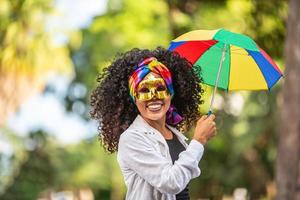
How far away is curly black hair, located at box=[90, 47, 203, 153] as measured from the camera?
15.0ft

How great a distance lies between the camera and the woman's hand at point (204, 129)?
4.38 metres

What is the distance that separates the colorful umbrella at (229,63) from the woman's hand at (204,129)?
635 mm

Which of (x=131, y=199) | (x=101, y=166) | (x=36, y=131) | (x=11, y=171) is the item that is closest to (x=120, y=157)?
(x=131, y=199)

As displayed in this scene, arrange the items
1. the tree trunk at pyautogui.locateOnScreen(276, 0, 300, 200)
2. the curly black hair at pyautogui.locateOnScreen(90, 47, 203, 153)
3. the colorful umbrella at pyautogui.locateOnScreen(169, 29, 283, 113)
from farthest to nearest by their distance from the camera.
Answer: the tree trunk at pyautogui.locateOnScreen(276, 0, 300, 200), the colorful umbrella at pyautogui.locateOnScreen(169, 29, 283, 113), the curly black hair at pyautogui.locateOnScreen(90, 47, 203, 153)

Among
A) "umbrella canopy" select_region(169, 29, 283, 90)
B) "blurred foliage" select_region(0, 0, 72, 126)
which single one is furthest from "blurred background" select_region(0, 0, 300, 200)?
"umbrella canopy" select_region(169, 29, 283, 90)

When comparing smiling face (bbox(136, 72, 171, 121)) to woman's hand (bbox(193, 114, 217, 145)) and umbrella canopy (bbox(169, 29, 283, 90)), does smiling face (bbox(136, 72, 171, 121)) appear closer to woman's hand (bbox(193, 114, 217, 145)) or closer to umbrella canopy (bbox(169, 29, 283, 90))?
woman's hand (bbox(193, 114, 217, 145))

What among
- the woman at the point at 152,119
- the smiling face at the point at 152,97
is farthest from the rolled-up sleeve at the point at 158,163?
the smiling face at the point at 152,97

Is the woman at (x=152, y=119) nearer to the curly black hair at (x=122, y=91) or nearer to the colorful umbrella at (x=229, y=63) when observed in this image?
the curly black hair at (x=122, y=91)

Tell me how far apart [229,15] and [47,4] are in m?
3.81

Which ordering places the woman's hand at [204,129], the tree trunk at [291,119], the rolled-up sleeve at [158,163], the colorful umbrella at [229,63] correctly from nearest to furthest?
the rolled-up sleeve at [158,163] < the woman's hand at [204,129] < the colorful umbrella at [229,63] < the tree trunk at [291,119]

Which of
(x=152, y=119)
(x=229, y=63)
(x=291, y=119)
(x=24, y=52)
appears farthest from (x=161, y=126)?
(x=24, y=52)

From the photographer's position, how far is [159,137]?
4402mm

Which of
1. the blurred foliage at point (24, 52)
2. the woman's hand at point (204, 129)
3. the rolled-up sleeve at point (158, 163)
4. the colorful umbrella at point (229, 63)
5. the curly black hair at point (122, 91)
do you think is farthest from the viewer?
the blurred foliage at point (24, 52)

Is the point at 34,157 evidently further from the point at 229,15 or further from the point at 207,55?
the point at 207,55
